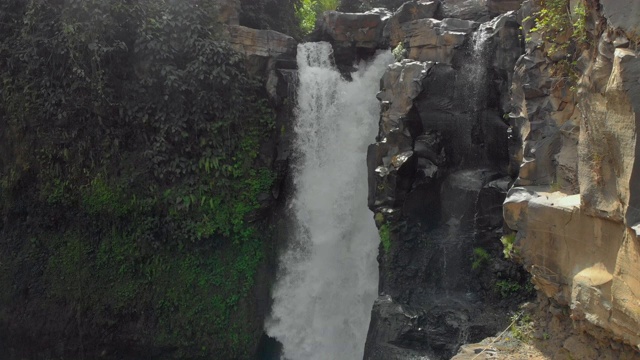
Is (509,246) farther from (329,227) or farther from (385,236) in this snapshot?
(329,227)

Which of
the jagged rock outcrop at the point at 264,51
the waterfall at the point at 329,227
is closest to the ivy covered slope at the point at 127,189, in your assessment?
the jagged rock outcrop at the point at 264,51

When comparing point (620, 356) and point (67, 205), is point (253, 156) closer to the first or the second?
point (67, 205)

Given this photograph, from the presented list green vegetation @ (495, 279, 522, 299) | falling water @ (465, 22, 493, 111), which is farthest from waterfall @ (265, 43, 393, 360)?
green vegetation @ (495, 279, 522, 299)

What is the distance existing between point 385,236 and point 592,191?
5915 mm

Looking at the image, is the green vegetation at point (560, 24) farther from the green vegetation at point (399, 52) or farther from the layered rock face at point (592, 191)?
the green vegetation at point (399, 52)

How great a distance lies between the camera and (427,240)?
1199 cm

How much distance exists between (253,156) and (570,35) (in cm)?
752

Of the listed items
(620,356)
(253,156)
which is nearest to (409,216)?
(253,156)

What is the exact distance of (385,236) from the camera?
12.0 metres

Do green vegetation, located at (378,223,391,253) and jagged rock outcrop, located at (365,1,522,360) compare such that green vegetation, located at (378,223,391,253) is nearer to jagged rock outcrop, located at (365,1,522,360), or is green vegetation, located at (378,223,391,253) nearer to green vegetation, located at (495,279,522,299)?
jagged rock outcrop, located at (365,1,522,360)

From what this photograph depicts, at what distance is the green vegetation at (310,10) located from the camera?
53.7ft

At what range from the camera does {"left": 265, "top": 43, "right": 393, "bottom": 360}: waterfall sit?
1292cm

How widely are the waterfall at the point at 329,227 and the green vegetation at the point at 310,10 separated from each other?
2542mm

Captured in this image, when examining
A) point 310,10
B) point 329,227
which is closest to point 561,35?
point 329,227
